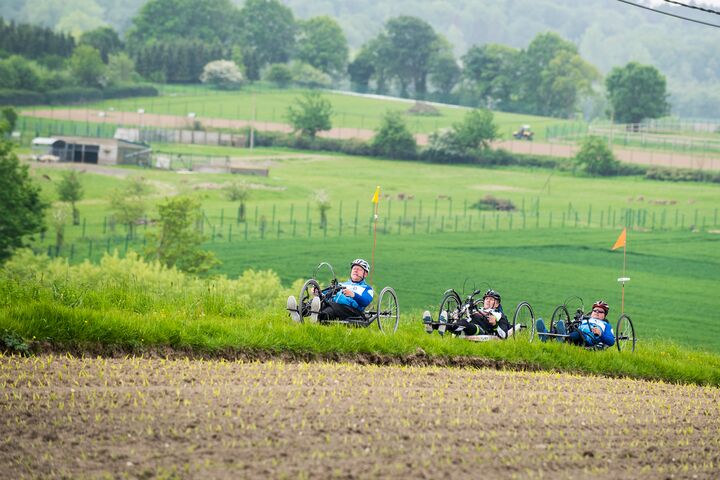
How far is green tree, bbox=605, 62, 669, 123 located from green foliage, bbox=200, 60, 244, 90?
43738 mm

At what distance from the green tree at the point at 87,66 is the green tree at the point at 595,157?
5355 cm

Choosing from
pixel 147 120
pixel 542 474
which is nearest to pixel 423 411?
pixel 542 474

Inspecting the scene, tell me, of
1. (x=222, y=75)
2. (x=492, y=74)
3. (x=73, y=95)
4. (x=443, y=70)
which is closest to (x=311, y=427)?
(x=73, y=95)

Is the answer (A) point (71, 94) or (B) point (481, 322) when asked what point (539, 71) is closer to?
(A) point (71, 94)

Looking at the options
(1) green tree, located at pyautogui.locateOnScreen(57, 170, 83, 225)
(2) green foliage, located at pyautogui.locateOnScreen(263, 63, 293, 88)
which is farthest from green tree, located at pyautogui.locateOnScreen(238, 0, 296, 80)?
(1) green tree, located at pyautogui.locateOnScreen(57, 170, 83, 225)

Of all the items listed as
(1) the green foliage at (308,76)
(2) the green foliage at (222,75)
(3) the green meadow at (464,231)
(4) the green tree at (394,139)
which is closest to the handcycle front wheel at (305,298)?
(3) the green meadow at (464,231)

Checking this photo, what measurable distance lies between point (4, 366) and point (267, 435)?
486cm

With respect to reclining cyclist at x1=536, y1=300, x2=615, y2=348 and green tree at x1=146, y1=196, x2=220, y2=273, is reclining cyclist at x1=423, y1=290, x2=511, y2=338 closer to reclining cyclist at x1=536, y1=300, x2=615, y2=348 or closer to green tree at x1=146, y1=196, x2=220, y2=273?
reclining cyclist at x1=536, y1=300, x2=615, y2=348

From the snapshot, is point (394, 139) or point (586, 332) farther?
point (394, 139)

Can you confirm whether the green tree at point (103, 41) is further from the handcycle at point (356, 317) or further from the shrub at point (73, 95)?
the handcycle at point (356, 317)

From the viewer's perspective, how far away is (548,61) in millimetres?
153625

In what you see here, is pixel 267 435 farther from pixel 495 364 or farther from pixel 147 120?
pixel 147 120

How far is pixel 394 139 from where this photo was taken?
123875 millimetres

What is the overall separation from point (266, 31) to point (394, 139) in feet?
118
